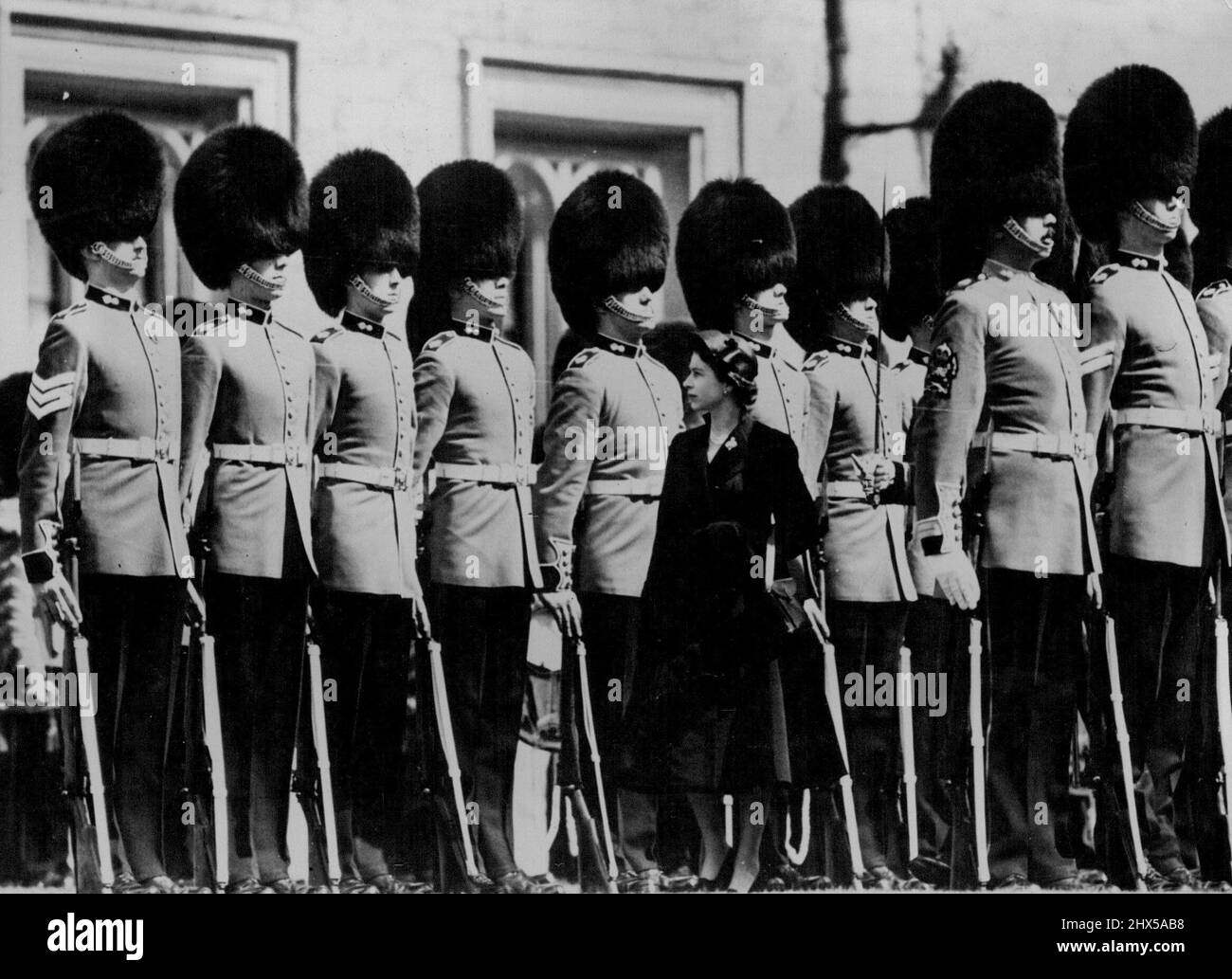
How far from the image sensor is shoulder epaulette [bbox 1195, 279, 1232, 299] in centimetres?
549

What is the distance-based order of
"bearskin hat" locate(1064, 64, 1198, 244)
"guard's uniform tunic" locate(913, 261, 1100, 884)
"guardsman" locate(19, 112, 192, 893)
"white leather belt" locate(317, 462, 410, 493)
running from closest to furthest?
"guardsman" locate(19, 112, 192, 893)
"white leather belt" locate(317, 462, 410, 493)
"guard's uniform tunic" locate(913, 261, 1100, 884)
"bearskin hat" locate(1064, 64, 1198, 244)

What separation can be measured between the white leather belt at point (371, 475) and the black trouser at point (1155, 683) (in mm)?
2121

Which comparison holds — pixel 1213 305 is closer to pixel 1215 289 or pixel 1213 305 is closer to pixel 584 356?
pixel 1215 289

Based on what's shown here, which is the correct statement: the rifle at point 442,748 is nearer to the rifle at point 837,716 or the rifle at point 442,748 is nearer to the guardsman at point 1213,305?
the rifle at point 837,716

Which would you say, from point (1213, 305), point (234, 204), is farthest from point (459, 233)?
point (1213, 305)

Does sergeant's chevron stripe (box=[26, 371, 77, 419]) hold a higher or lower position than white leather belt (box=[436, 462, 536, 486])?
higher

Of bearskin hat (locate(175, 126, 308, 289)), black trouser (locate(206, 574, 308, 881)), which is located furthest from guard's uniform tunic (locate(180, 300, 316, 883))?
bearskin hat (locate(175, 126, 308, 289))

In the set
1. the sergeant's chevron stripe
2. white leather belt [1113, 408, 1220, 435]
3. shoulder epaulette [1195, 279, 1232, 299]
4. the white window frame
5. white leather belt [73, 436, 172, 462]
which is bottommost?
white leather belt [73, 436, 172, 462]

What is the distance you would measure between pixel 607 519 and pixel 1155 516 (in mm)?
1639

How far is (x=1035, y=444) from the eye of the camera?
531 cm

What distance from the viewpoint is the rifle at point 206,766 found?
512 centimetres

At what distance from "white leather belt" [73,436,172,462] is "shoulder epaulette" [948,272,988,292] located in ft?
7.74

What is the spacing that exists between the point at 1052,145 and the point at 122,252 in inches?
108

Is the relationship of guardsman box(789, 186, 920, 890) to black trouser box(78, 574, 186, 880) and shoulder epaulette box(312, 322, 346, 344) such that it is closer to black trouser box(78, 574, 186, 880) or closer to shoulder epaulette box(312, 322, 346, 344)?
shoulder epaulette box(312, 322, 346, 344)
